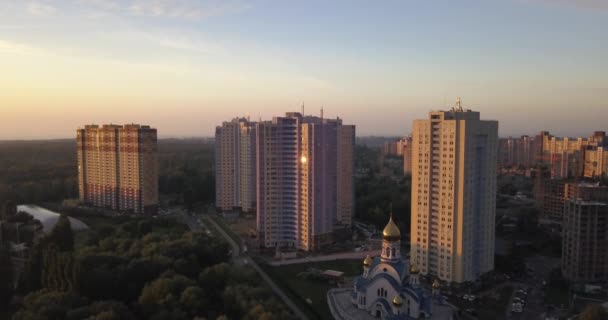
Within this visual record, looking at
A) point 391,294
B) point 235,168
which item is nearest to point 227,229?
point 235,168

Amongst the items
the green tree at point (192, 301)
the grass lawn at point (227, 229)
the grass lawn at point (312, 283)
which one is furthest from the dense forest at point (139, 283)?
the grass lawn at point (227, 229)

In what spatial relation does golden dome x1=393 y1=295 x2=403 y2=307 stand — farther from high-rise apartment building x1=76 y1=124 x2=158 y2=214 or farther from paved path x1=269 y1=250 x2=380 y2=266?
high-rise apartment building x1=76 y1=124 x2=158 y2=214

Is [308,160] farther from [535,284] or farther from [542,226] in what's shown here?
[542,226]

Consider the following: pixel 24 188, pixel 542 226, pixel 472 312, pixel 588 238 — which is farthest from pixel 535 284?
pixel 24 188

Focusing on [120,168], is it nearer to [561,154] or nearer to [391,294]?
[391,294]

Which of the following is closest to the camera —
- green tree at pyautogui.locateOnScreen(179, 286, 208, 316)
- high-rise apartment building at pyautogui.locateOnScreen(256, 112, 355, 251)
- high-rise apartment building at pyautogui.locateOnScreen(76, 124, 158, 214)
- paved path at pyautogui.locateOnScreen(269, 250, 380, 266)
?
green tree at pyautogui.locateOnScreen(179, 286, 208, 316)

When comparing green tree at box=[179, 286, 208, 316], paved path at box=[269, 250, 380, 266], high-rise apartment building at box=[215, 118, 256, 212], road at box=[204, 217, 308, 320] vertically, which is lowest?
A: road at box=[204, 217, 308, 320]

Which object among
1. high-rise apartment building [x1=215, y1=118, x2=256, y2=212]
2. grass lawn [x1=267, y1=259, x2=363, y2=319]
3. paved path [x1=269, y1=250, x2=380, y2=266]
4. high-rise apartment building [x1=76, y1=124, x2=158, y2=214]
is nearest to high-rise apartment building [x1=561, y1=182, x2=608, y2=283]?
paved path [x1=269, y1=250, x2=380, y2=266]
